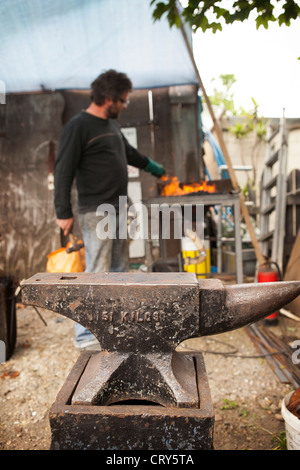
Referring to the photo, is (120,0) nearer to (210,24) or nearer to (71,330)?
(210,24)

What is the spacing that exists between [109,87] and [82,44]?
1060 mm

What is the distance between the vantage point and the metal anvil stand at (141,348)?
1217 mm

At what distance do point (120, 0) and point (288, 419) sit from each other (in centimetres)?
353

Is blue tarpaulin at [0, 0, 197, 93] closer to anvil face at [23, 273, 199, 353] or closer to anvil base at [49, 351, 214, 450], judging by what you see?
anvil face at [23, 273, 199, 353]

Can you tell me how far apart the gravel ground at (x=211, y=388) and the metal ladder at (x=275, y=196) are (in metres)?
1.03

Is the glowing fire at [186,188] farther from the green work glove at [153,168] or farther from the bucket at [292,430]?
the bucket at [292,430]

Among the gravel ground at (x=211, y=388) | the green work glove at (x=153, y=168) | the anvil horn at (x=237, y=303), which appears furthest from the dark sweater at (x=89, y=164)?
the anvil horn at (x=237, y=303)

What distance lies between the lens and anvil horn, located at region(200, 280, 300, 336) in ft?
4.31

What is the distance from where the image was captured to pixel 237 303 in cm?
133

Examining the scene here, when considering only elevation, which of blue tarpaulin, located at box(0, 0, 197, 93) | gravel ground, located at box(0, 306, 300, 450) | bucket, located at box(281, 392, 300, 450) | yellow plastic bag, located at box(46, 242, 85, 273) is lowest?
gravel ground, located at box(0, 306, 300, 450)

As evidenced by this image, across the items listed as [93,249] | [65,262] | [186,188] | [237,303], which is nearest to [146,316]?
[237,303]

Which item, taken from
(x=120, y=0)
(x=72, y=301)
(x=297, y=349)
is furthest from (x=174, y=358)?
(x=120, y=0)

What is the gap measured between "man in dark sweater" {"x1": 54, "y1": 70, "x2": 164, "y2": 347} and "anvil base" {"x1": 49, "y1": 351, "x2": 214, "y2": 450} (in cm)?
175

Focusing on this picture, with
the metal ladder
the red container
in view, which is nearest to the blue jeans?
the red container
